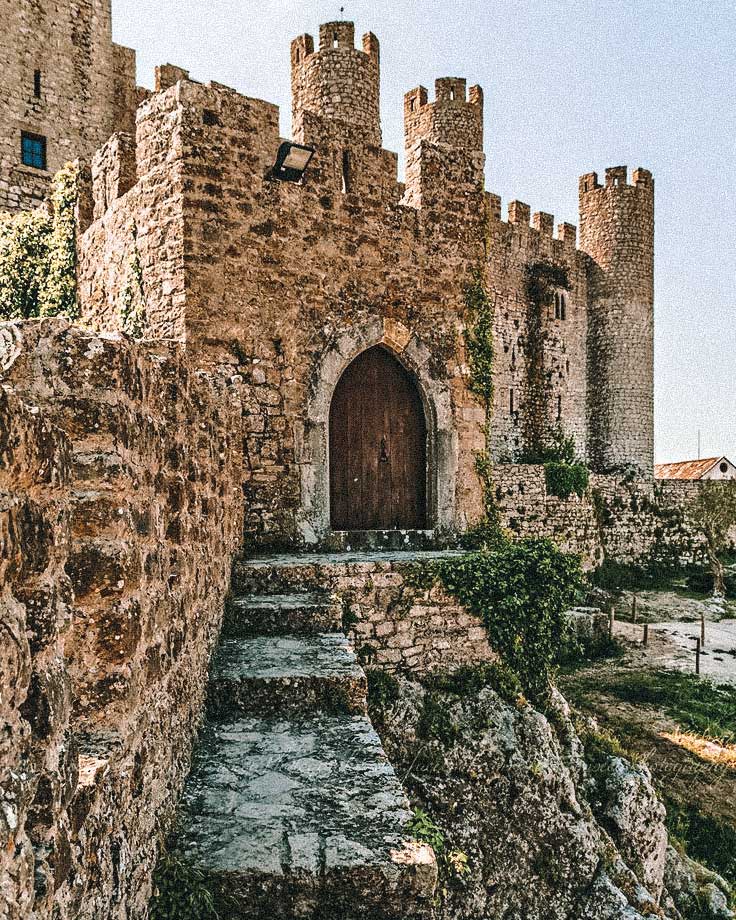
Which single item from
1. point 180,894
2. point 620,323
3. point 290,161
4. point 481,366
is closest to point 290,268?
point 290,161

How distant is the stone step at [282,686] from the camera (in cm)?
386

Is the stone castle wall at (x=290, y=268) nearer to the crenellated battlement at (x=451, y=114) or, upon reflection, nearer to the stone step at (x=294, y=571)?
the stone step at (x=294, y=571)

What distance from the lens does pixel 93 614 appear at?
1.93m

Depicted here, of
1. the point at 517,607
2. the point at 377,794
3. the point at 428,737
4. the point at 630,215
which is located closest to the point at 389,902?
the point at 377,794

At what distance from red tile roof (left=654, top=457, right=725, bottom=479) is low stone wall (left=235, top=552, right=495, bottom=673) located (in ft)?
96.9

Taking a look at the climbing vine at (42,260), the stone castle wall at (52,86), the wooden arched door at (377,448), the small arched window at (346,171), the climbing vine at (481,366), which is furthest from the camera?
the stone castle wall at (52,86)

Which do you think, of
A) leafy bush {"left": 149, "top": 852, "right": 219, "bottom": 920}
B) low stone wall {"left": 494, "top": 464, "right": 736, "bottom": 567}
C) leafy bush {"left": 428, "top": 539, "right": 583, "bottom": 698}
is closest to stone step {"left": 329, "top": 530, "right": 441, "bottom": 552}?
leafy bush {"left": 428, "top": 539, "right": 583, "bottom": 698}

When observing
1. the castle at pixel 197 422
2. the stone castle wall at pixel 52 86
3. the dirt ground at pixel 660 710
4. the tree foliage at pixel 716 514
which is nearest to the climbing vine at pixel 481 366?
the castle at pixel 197 422

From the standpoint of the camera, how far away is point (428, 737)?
5.91 metres

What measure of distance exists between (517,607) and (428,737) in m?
1.52

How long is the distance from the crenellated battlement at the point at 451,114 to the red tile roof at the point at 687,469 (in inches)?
749

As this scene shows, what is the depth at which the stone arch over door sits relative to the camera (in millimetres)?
7371

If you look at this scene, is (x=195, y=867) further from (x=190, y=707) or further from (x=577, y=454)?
(x=577, y=454)

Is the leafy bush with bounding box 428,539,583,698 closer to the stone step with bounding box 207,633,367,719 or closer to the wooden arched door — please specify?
the wooden arched door
